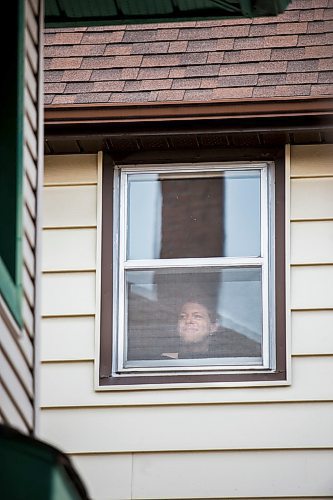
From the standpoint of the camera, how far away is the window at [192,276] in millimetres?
7363

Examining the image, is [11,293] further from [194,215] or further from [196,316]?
[194,215]

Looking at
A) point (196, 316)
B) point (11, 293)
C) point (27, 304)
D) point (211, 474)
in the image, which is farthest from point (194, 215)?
point (11, 293)

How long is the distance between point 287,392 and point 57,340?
1.37m

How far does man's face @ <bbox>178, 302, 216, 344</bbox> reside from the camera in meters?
7.41

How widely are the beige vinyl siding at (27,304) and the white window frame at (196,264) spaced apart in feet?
9.01

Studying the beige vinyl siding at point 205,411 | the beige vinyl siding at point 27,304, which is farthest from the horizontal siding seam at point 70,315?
the beige vinyl siding at point 27,304

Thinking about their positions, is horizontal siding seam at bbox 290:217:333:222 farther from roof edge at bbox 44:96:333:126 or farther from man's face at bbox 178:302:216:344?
man's face at bbox 178:302:216:344

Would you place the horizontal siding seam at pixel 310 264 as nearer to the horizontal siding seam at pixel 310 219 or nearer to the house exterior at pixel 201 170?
the house exterior at pixel 201 170

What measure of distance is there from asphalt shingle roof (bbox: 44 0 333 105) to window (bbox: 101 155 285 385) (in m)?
0.48

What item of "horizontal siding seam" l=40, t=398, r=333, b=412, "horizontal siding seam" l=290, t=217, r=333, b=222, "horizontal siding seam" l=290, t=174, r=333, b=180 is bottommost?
"horizontal siding seam" l=40, t=398, r=333, b=412

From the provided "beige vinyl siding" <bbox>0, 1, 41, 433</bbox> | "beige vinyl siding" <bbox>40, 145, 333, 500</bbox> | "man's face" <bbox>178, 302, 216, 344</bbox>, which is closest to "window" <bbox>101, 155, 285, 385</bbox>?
"man's face" <bbox>178, 302, 216, 344</bbox>

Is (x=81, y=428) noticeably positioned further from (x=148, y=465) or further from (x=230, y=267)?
(x=230, y=267)

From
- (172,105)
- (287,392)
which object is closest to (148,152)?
(172,105)

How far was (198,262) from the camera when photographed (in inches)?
295
